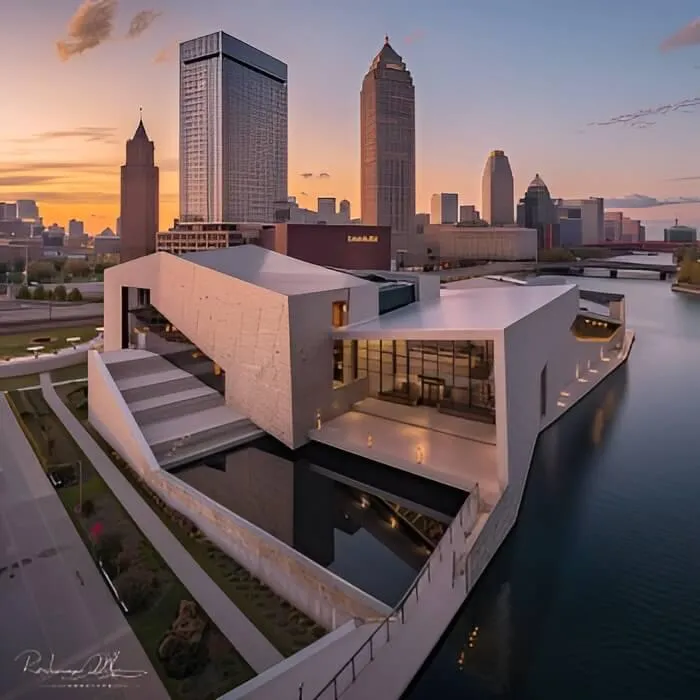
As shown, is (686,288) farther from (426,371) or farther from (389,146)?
(389,146)

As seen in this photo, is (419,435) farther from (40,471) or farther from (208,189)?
(208,189)

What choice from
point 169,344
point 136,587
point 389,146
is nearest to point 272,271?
point 169,344

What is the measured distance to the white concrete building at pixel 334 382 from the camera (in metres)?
8.09

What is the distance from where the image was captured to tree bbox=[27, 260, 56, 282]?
5000cm

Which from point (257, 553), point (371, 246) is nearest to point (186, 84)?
point (371, 246)

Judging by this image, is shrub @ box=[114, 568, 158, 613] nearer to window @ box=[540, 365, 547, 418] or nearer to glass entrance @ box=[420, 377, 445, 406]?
glass entrance @ box=[420, 377, 445, 406]

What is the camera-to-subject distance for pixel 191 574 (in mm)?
7176

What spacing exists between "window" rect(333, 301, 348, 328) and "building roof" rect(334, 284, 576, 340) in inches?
10.9

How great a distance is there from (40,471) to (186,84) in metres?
107

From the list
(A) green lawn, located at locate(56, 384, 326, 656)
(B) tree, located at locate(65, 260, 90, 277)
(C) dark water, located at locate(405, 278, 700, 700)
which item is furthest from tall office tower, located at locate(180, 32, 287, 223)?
(A) green lawn, located at locate(56, 384, 326, 656)

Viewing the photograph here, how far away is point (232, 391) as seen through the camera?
1305 cm

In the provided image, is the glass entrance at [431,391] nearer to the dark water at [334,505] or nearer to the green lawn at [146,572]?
the dark water at [334,505]

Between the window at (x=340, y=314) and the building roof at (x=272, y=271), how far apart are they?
38 centimetres

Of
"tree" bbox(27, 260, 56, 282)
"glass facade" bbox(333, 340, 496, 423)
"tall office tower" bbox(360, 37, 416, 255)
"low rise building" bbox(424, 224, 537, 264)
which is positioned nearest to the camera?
"glass facade" bbox(333, 340, 496, 423)
